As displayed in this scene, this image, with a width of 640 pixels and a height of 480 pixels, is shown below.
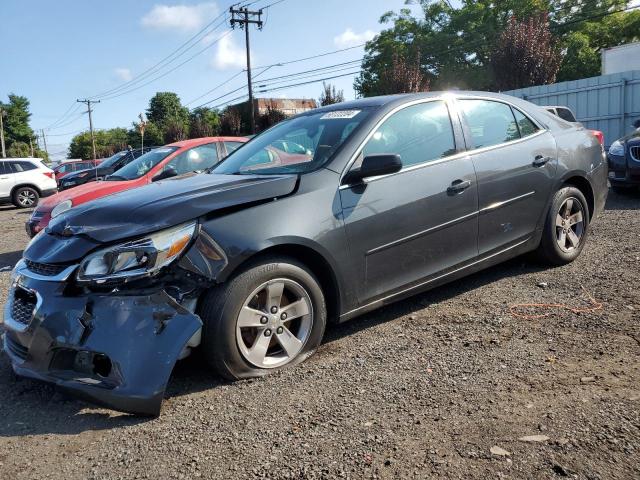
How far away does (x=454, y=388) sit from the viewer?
9.38ft

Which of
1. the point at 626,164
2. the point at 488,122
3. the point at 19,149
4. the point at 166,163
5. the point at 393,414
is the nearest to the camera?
the point at 393,414

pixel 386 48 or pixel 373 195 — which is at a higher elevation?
pixel 386 48

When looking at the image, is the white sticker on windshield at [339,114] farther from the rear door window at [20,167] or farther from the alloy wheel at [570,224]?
the rear door window at [20,167]

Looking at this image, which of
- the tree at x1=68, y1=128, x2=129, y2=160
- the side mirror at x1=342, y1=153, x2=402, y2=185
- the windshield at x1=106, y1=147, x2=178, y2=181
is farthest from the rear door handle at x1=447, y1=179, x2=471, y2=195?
the tree at x1=68, y1=128, x2=129, y2=160

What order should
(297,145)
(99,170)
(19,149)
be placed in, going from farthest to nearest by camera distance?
(19,149) < (99,170) < (297,145)

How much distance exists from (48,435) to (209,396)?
0.79 meters

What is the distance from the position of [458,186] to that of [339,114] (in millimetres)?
1039

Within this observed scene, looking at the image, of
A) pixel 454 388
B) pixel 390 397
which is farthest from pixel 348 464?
pixel 454 388

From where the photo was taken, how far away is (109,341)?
267 cm

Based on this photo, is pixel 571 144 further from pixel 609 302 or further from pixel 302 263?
pixel 302 263

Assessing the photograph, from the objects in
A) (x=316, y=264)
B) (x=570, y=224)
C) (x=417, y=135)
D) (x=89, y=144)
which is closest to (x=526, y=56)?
(x=570, y=224)

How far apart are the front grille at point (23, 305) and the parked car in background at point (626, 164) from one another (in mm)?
8826

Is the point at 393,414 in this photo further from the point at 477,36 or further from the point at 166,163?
the point at 477,36

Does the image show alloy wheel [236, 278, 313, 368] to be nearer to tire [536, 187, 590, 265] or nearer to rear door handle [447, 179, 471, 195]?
rear door handle [447, 179, 471, 195]
